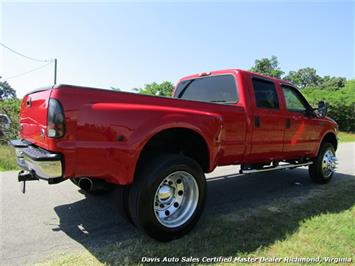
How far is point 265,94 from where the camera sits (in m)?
5.24

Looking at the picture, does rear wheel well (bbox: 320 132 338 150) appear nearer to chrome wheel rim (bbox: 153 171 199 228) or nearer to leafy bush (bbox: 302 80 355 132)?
chrome wheel rim (bbox: 153 171 199 228)

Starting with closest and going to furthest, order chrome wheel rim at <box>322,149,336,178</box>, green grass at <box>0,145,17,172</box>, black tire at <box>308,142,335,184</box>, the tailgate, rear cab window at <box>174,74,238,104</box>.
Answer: the tailgate < rear cab window at <box>174,74,238,104</box> < black tire at <box>308,142,335,184</box> < chrome wheel rim at <box>322,149,336,178</box> < green grass at <box>0,145,17,172</box>

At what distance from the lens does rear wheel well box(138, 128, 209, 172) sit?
12.7 feet

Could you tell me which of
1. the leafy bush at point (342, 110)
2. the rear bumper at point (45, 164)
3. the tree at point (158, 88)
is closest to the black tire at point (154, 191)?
the rear bumper at point (45, 164)

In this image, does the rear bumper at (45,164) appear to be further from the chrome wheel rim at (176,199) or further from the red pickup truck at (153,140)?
the chrome wheel rim at (176,199)

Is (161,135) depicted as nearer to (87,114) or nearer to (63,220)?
(87,114)

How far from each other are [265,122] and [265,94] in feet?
1.71

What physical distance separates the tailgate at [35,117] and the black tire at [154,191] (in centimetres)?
102

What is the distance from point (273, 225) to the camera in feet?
13.2

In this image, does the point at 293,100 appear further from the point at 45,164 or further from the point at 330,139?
the point at 45,164

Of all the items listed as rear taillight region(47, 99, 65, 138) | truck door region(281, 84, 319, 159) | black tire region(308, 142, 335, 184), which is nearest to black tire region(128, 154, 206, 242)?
rear taillight region(47, 99, 65, 138)

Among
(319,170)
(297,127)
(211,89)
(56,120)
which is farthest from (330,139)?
(56,120)

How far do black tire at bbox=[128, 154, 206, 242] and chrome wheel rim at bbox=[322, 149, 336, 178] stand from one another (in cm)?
400

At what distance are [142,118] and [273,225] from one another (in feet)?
7.10
